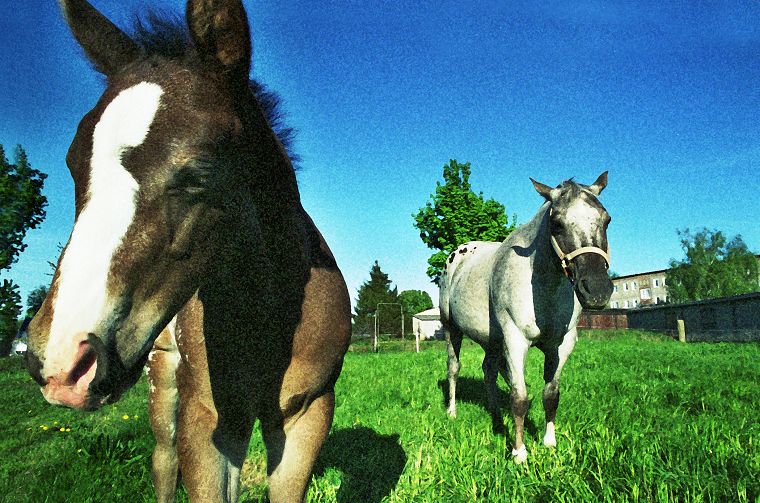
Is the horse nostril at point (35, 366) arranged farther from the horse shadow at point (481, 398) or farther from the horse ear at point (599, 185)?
the horse shadow at point (481, 398)

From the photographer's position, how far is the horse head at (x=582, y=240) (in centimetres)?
396

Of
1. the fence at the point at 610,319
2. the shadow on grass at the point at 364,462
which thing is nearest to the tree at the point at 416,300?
the fence at the point at 610,319

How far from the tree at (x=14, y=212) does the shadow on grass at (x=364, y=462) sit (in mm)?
8112

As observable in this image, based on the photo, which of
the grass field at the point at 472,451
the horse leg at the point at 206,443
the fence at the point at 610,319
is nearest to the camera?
the horse leg at the point at 206,443

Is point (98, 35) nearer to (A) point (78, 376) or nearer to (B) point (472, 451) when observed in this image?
(A) point (78, 376)

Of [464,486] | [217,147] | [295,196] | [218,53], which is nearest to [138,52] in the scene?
[218,53]

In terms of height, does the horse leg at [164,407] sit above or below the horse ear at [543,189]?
below

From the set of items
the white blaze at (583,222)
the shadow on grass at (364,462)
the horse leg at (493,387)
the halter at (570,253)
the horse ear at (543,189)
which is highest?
the horse ear at (543,189)

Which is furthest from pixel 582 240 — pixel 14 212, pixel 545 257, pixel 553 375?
pixel 14 212

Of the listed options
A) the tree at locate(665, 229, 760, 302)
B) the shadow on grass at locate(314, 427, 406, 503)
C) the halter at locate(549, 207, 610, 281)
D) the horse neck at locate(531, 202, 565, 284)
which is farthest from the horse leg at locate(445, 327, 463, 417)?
the tree at locate(665, 229, 760, 302)

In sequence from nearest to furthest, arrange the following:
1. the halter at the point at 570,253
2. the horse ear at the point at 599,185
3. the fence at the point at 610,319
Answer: the halter at the point at 570,253, the horse ear at the point at 599,185, the fence at the point at 610,319

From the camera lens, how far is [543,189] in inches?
191

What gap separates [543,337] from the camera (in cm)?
499

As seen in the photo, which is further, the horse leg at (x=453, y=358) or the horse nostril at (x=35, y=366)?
the horse leg at (x=453, y=358)
